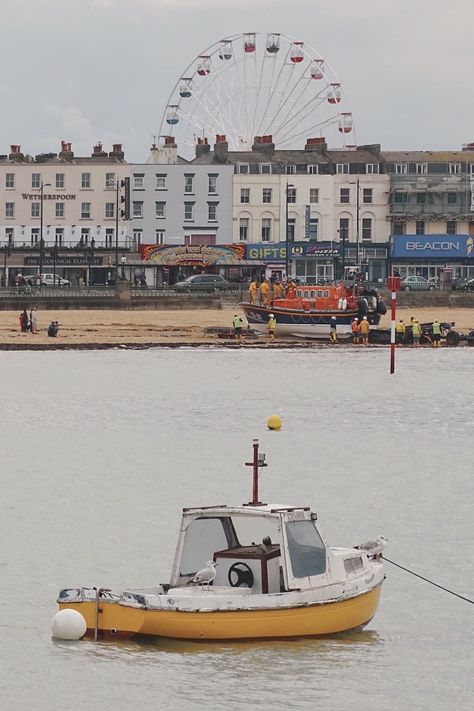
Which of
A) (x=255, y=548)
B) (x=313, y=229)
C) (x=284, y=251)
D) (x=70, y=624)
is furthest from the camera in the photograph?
(x=313, y=229)

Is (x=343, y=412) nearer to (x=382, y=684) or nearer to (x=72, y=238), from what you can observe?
(x=382, y=684)

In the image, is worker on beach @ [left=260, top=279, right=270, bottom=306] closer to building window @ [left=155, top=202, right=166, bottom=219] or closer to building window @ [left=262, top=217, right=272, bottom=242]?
building window @ [left=262, top=217, right=272, bottom=242]

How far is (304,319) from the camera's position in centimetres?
8162

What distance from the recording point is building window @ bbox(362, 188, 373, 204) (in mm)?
A: 127750

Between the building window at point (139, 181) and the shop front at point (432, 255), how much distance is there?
2021 cm

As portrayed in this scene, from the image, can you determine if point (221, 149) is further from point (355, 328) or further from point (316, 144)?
point (355, 328)

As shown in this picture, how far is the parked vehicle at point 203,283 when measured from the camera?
105375 mm

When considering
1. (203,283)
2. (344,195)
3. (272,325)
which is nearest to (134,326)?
(272,325)

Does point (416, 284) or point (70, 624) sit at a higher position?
point (416, 284)

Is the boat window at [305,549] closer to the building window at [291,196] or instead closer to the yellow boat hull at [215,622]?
the yellow boat hull at [215,622]

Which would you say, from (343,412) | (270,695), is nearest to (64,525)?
(270,695)

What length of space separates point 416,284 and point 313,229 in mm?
14009

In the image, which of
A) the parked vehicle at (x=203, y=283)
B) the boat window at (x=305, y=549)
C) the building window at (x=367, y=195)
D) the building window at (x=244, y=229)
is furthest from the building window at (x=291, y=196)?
the boat window at (x=305, y=549)

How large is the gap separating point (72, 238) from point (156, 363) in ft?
179
